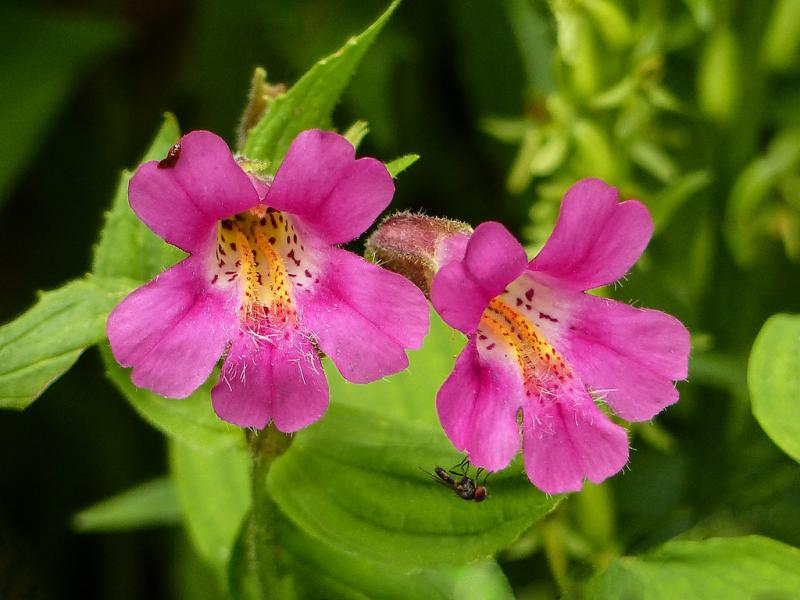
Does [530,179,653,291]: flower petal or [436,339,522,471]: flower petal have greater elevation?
[530,179,653,291]: flower petal

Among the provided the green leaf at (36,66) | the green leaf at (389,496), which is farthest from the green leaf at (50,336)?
the green leaf at (36,66)

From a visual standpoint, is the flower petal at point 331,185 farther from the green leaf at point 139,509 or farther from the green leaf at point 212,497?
the green leaf at point 139,509

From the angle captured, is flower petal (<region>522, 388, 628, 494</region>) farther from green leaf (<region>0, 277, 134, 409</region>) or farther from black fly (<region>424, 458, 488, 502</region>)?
green leaf (<region>0, 277, 134, 409</region>)

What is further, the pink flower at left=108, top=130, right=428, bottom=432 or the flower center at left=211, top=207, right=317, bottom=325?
the flower center at left=211, top=207, right=317, bottom=325

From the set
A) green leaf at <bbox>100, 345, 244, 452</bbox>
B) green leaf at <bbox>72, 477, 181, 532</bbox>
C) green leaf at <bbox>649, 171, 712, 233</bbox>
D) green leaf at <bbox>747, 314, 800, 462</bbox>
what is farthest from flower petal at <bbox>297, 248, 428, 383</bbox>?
green leaf at <bbox>72, 477, 181, 532</bbox>

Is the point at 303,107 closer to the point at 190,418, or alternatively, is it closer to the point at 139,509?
the point at 190,418

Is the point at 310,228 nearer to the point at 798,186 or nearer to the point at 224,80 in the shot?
the point at 798,186
